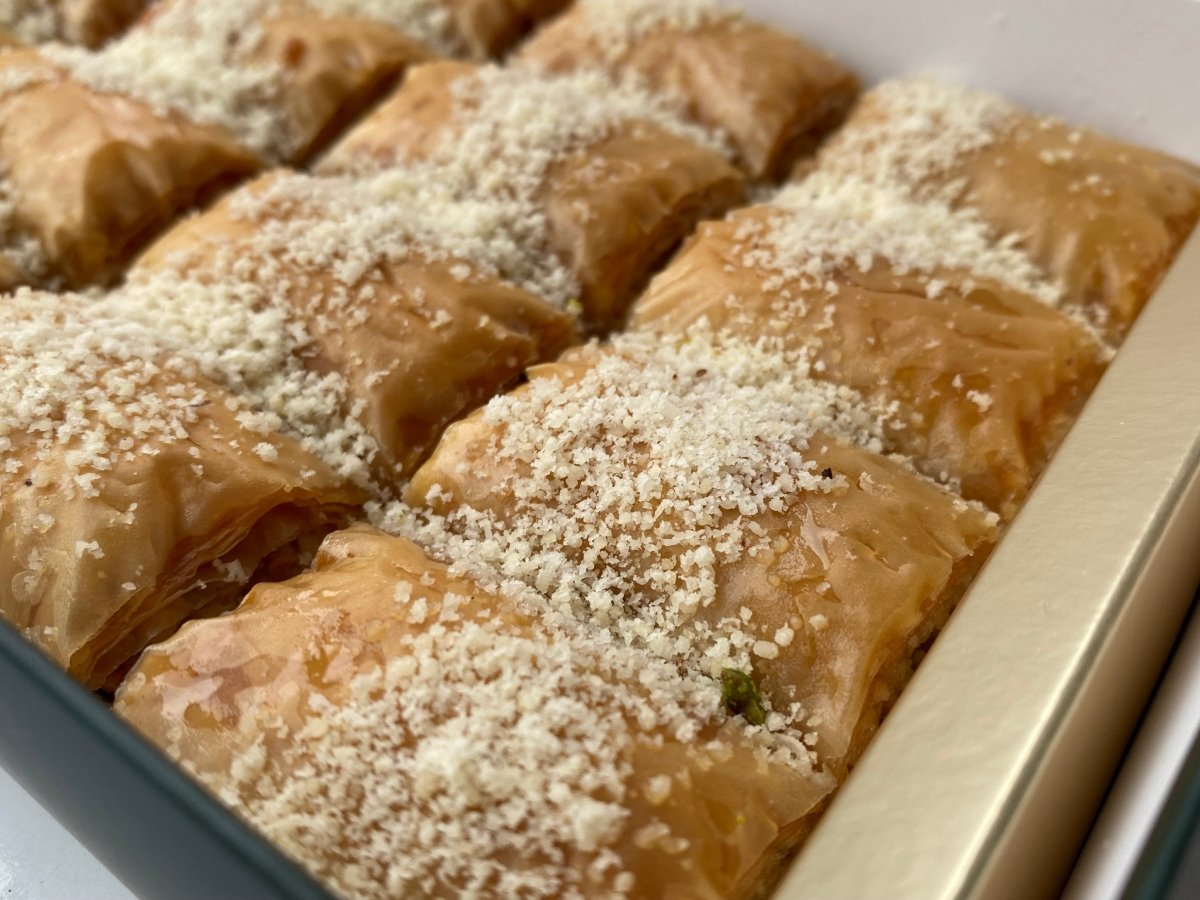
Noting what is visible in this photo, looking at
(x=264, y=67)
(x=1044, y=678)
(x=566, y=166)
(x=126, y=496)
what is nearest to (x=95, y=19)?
(x=264, y=67)

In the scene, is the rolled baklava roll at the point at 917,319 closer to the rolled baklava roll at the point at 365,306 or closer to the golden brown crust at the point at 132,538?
the rolled baklava roll at the point at 365,306

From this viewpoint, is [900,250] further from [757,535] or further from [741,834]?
[741,834]

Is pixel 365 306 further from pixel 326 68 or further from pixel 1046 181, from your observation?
pixel 1046 181

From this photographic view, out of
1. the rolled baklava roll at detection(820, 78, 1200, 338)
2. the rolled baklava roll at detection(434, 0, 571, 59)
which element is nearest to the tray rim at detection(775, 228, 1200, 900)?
the rolled baklava roll at detection(820, 78, 1200, 338)

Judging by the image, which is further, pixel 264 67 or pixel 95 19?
pixel 95 19

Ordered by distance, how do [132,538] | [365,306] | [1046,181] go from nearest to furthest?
[132,538] < [365,306] < [1046,181]

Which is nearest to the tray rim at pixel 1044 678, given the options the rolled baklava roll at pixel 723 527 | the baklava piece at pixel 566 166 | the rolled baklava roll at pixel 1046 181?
the rolled baklava roll at pixel 723 527
